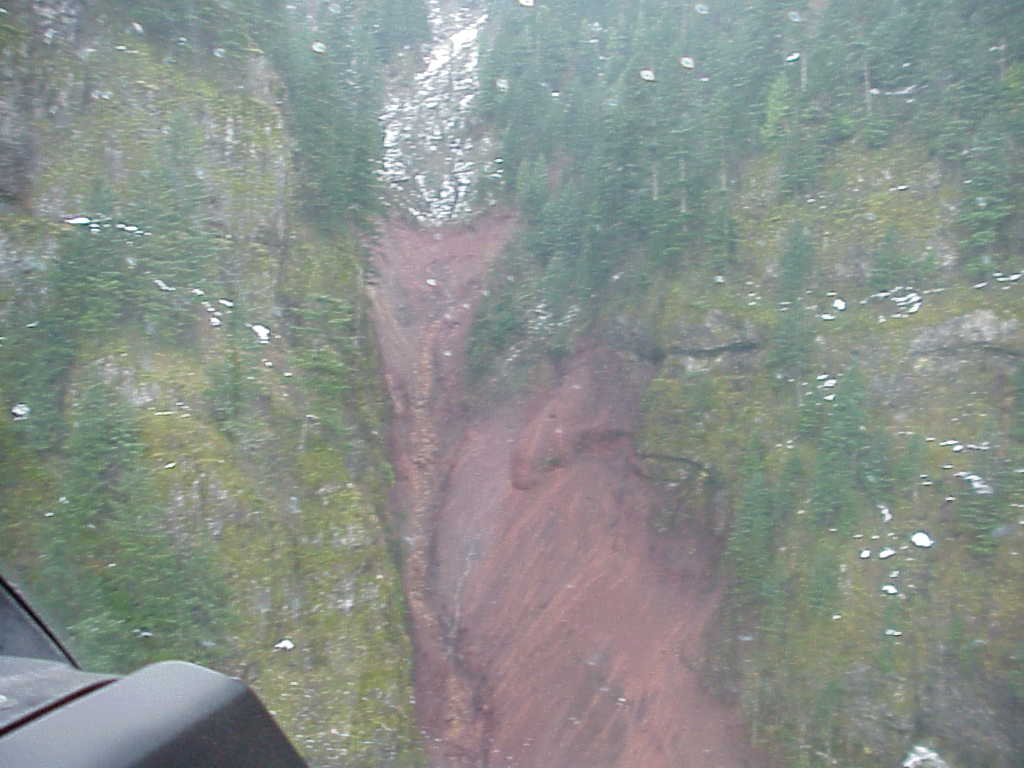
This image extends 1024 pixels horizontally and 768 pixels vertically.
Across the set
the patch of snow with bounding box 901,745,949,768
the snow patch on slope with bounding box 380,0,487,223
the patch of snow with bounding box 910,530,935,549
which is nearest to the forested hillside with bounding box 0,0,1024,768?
the patch of snow with bounding box 910,530,935,549

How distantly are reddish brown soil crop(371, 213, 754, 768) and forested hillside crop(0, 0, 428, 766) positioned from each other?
118cm

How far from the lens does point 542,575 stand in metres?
13.7

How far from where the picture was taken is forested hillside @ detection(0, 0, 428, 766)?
874 centimetres

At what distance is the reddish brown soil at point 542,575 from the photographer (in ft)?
38.6

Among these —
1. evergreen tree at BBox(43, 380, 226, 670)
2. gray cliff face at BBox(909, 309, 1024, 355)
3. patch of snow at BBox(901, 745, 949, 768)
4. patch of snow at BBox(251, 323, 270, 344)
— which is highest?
gray cliff face at BBox(909, 309, 1024, 355)

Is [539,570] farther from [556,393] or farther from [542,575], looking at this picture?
[556,393]

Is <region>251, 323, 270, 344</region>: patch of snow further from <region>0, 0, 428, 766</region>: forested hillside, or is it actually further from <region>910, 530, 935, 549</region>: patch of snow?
<region>910, 530, 935, 549</region>: patch of snow

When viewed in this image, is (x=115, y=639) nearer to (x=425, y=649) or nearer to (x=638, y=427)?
(x=425, y=649)

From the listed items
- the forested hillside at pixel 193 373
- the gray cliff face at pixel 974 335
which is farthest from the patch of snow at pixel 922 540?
the forested hillside at pixel 193 373

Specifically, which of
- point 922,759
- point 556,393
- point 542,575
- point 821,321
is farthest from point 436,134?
point 922,759

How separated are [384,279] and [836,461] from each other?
10141 mm

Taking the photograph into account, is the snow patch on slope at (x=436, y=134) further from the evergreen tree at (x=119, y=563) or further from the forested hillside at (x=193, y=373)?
the evergreen tree at (x=119, y=563)

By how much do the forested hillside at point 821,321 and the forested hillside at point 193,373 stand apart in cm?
439

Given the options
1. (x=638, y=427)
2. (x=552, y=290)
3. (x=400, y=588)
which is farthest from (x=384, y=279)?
(x=400, y=588)
